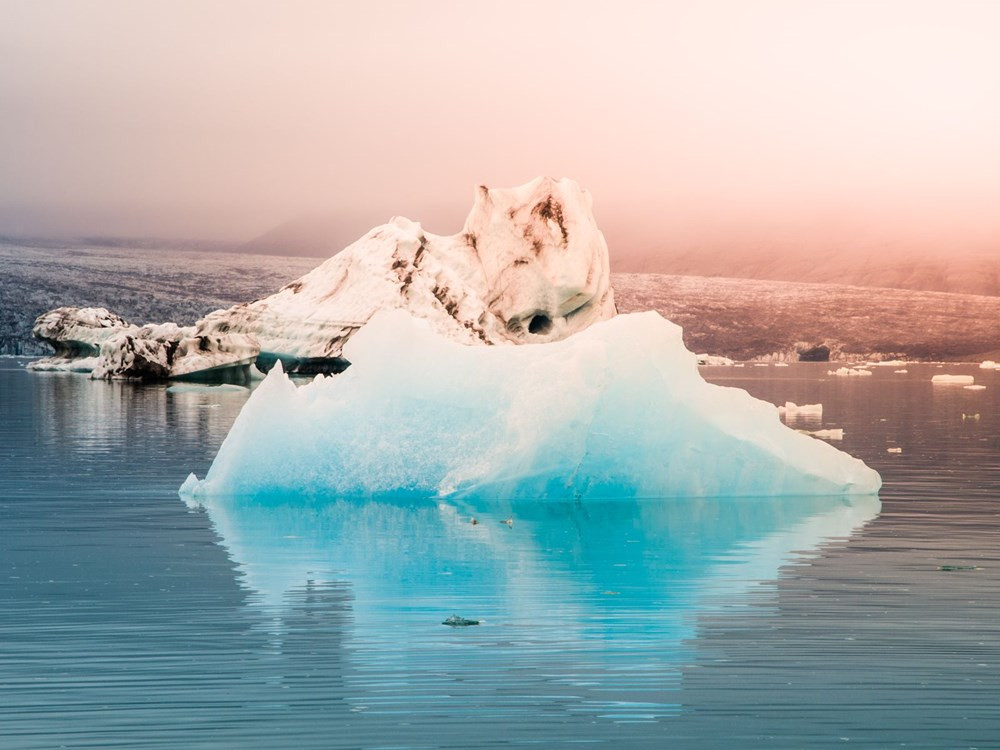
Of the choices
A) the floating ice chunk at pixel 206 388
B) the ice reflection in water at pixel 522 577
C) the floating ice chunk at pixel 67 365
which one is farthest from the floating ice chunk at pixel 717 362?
the ice reflection in water at pixel 522 577

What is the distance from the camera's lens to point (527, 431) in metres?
10.5

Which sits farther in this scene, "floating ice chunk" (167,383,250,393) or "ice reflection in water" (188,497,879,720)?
"floating ice chunk" (167,383,250,393)

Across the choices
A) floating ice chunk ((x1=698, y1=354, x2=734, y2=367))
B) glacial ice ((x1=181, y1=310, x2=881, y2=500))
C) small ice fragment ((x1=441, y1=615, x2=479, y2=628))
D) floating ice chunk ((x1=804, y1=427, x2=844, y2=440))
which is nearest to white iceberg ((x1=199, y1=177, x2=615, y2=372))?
floating ice chunk ((x1=804, y1=427, x2=844, y2=440))

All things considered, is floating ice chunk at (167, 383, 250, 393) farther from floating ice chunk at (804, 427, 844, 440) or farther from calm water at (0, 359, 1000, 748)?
calm water at (0, 359, 1000, 748)

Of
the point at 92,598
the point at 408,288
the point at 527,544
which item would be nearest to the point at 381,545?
the point at 527,544

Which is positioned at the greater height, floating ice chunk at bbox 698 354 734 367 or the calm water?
the calm water

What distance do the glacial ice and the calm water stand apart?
304 millimetres

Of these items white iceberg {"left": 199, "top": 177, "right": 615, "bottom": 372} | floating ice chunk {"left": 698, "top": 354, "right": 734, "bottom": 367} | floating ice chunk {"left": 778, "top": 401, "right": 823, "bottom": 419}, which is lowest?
floating ice chunk {"left": 698, "top": 354, "right": 734, "bottom": 367}

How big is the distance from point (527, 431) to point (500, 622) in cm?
435

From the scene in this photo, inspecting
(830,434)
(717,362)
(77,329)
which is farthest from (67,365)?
(830,434)

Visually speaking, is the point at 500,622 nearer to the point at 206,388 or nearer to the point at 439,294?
the point at 439,294

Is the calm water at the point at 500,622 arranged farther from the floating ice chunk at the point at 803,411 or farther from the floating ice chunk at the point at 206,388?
the floating ice chunk at the point at 206,388

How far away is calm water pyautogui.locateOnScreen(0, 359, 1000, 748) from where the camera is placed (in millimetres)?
4602

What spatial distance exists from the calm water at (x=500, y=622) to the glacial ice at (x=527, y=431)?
0.30m
